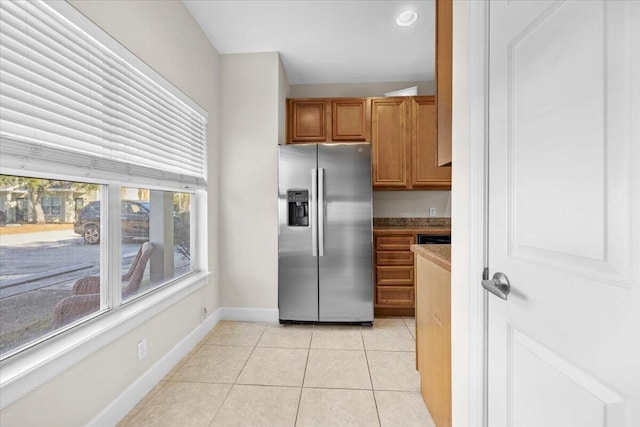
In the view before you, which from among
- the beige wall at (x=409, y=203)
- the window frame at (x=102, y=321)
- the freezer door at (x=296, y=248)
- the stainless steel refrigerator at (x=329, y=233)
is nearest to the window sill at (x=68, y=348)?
the window frame at (x=102, y=321)

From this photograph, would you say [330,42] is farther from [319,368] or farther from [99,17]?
[319,368]

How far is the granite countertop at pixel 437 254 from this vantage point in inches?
50.4

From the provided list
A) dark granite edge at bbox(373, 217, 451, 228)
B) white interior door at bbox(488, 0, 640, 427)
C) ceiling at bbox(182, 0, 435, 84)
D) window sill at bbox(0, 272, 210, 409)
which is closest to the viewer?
white interior door at bbox(488, 0, 640, 427)

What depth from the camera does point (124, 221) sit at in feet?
5.74

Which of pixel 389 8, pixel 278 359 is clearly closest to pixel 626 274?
pixel 278 359

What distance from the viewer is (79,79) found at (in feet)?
4.49

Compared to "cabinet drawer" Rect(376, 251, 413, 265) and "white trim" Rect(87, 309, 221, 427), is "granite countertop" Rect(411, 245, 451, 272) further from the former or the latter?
"white trim" Rect(87, 309, 221, 427)

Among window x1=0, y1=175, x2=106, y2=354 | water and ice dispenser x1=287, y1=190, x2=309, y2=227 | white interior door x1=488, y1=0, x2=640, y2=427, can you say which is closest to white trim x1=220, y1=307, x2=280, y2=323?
water and ice dispenser x1=287, y1=190, x2=309, y2=227

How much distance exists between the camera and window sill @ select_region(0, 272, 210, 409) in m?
1.05

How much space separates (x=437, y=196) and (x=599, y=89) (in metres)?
3.29

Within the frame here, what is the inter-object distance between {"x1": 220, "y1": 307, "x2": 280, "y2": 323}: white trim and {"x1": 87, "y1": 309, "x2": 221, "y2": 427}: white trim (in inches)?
16.1

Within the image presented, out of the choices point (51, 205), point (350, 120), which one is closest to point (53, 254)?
point (51, 205)

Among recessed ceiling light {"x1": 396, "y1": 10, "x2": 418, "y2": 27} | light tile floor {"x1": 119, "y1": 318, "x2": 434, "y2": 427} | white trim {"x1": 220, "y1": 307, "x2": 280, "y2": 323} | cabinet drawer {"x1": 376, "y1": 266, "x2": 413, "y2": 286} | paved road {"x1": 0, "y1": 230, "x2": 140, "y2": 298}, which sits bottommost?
light tile floor {"x1": 119, "y1": 318, "x2": 434, "y2": 427}

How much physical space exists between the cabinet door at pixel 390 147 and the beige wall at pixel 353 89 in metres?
0.45
